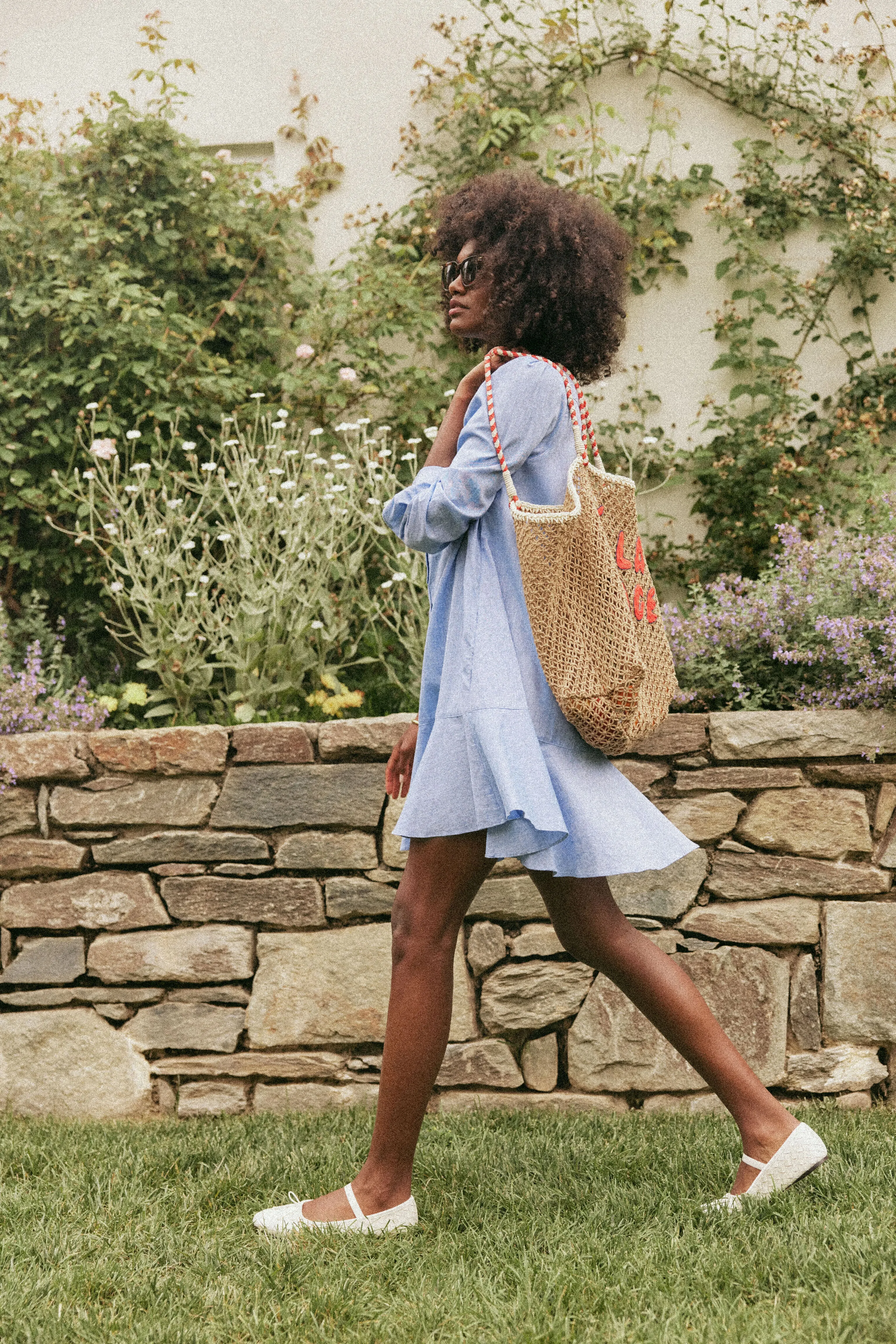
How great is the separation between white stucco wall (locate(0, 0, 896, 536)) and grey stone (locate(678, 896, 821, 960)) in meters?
1.80

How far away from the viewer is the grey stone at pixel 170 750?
3.11m

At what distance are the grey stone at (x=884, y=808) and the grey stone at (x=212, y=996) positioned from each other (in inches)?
65.5

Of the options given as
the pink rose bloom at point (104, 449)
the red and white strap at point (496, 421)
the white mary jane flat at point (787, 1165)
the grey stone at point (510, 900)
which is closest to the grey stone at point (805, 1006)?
the grey stone at point (510, 900)

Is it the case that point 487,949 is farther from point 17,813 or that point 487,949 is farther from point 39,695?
point 39,695

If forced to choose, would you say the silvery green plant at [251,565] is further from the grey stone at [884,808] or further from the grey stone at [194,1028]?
the grey stone at [884,808]

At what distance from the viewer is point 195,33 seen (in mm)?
4836

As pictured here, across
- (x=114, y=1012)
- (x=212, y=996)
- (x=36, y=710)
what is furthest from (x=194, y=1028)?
(x=36, y=710)

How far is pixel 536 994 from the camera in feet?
9.78

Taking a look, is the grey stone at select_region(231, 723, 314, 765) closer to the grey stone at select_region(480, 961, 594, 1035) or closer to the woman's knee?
the grey stone at select_region(480, 961, 594, 1035)

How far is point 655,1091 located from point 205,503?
2527 mm

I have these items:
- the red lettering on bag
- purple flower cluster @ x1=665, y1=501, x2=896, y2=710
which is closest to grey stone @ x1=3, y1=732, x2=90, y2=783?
purple flower cluster @ x1=665, y1=501, x2=896, y2=710

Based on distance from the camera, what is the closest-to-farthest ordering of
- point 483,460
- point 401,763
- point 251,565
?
point 483,460 → point 401,763 → point 251,565

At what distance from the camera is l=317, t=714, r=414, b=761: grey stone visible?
3.05m

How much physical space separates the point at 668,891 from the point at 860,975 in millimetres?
502
